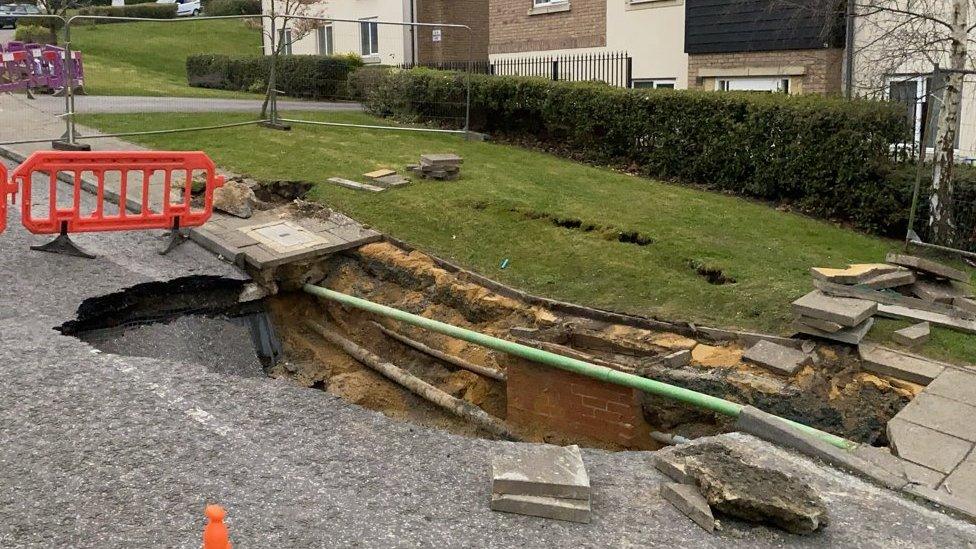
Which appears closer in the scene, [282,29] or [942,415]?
[942,415]

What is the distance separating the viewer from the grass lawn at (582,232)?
8.07 m

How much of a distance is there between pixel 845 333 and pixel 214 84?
24.8 meters

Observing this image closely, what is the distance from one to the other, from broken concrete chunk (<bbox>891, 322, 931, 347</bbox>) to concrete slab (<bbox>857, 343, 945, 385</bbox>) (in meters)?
0.17

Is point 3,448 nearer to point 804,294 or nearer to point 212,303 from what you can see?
point 212,303

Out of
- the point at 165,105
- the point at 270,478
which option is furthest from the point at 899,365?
the point at 165,105

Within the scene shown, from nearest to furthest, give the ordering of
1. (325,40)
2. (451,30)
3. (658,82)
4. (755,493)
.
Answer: (755,493)
(658,82)
(451,30)
(325,40)

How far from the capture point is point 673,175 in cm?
1376

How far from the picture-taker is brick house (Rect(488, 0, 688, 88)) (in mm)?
18000

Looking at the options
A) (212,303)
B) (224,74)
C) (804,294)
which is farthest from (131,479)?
(224,74)

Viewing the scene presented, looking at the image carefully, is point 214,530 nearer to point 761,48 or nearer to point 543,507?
point 543,507

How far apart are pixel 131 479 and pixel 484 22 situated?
26177 mm

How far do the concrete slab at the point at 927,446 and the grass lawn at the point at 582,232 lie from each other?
149cm

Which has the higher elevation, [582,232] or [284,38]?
[284,38]

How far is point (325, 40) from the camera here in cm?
3092
